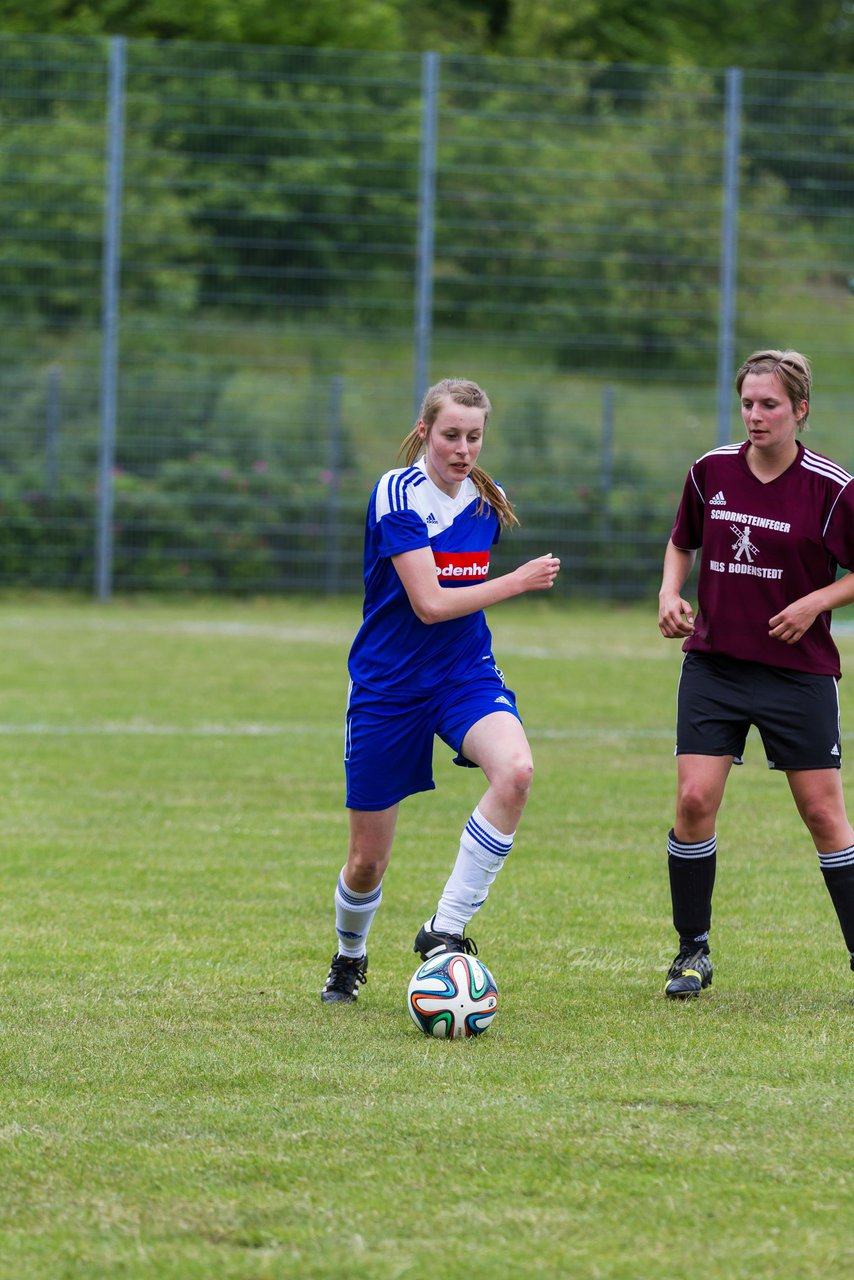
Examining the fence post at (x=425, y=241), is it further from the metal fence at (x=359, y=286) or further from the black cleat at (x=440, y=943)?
the black cleat at (x=440, y=943)

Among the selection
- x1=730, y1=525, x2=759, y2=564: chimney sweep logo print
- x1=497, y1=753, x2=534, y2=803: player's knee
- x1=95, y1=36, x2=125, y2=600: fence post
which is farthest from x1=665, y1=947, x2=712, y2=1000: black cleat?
x1=95, y1=36, x2=125, y2=600: fence post

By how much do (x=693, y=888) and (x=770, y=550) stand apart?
1.05 m

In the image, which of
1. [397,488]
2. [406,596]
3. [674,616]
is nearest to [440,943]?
[406,596]

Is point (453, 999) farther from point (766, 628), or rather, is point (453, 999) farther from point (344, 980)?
point (766, 628)

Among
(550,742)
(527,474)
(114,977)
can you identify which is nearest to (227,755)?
(550,742)

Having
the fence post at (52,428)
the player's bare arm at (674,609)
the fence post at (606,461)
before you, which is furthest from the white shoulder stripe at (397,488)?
the fence post at (606,461)

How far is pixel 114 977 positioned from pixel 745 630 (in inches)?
85.3

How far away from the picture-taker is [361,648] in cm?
555

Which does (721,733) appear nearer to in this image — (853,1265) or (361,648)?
(361,648)

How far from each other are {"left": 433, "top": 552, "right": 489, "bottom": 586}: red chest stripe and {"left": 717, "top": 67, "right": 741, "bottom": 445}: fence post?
66.4ft

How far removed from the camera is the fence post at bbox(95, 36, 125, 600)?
23891mm

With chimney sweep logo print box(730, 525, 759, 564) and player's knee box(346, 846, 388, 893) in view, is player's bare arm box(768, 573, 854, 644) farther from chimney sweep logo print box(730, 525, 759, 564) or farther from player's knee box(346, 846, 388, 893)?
player's knee box(346, 846, 388, 893)

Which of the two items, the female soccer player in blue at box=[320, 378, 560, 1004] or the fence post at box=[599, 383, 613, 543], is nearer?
the female soccer player in blue at box=[320, 378, 560, 1004]

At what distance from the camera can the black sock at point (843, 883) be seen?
5.65 m
